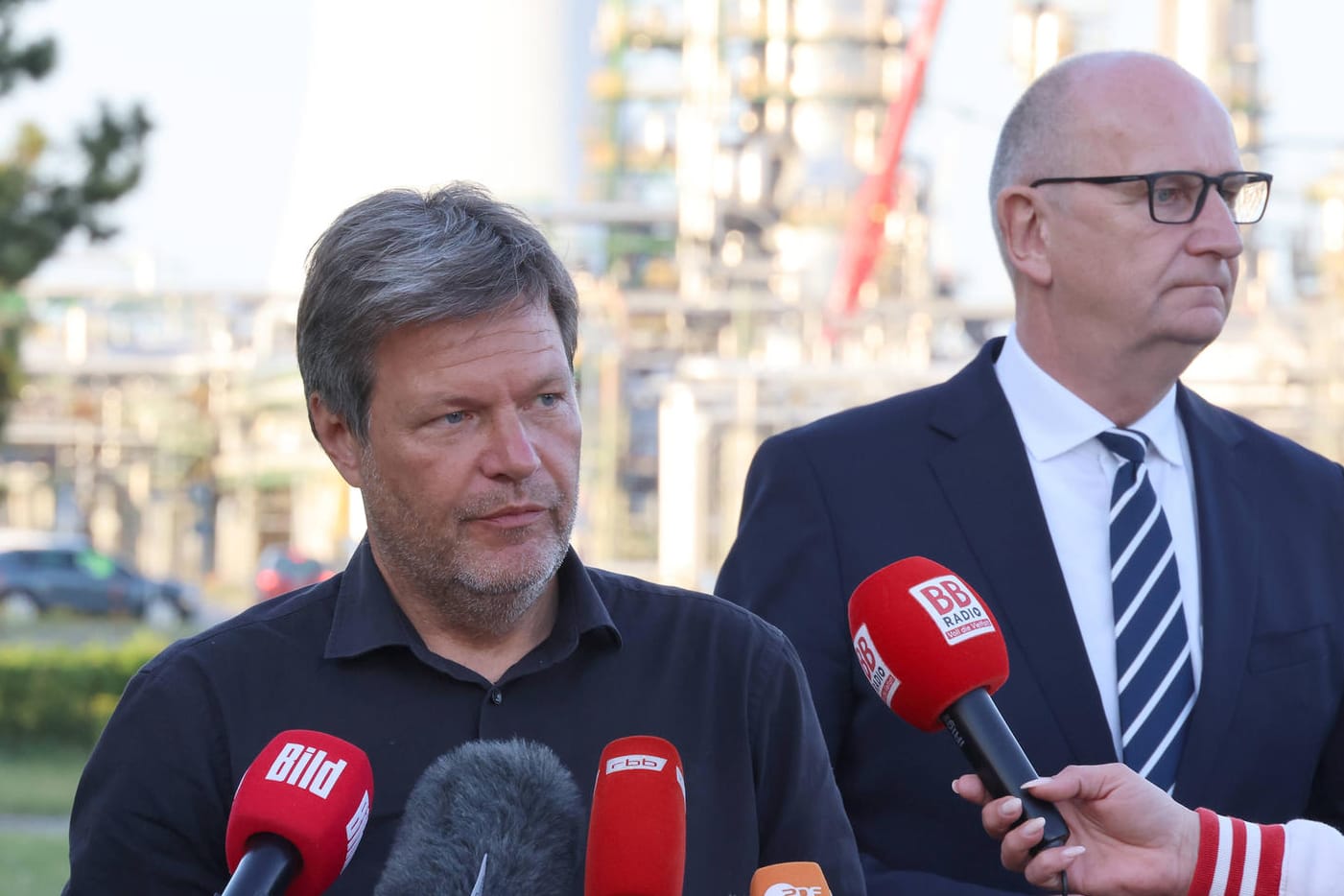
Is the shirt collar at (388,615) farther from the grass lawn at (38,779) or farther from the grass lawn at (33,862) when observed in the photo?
the grass lawn at (38,779)

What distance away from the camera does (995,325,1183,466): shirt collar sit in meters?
2.81

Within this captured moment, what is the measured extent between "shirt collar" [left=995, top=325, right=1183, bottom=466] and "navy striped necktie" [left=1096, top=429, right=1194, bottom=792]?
138 mm

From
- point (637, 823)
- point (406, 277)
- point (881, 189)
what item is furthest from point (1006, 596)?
point (881, 189)

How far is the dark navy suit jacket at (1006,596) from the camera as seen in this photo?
2.60 meters

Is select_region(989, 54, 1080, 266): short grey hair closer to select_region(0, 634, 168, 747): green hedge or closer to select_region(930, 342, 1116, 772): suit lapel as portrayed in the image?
select_region(930, 342, 1116, 772): suit lapel

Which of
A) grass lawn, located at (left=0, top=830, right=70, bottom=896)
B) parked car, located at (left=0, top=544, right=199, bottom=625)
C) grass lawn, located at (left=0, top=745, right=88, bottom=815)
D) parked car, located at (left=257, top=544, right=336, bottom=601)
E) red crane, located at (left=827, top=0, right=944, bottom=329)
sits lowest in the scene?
parked car, located at (left=0, top=544, right=199, bottom=625)

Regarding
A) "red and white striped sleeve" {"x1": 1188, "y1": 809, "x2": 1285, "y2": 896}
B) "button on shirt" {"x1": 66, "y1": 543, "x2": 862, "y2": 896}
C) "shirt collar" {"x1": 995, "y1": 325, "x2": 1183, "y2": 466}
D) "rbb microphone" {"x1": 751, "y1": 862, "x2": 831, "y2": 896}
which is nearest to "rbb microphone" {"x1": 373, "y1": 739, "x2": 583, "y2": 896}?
"rbb microphone" {"x1": 751, "y1": 862, "x2": 831, "y2": 896}

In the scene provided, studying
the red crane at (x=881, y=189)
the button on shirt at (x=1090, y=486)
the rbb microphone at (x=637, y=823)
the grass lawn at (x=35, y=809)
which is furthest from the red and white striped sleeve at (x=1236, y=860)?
the red crane at (x=881, y=189)

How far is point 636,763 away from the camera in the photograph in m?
1.72

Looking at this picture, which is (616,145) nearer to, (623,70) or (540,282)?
(623,70)

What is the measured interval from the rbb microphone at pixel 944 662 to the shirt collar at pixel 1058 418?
74cm

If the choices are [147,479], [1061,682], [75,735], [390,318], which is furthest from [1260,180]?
[147,479]

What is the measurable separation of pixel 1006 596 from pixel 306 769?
1.28 m

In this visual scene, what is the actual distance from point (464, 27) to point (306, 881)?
3189 centimetres
